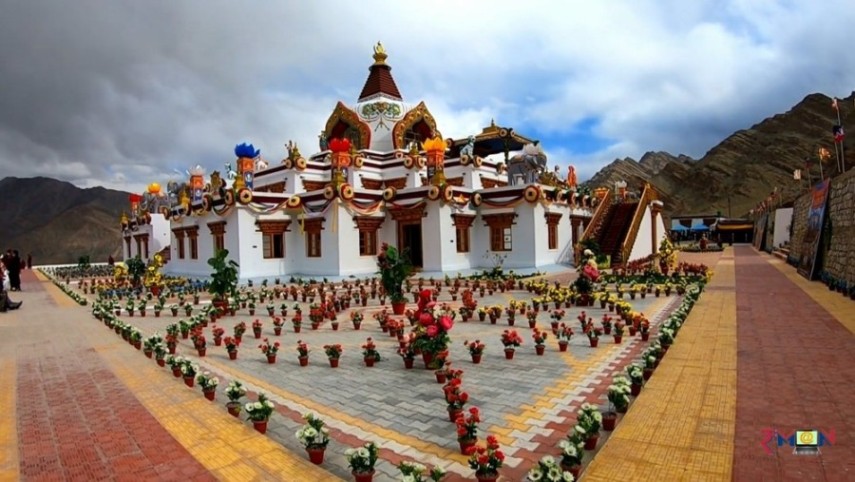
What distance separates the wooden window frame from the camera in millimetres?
25395

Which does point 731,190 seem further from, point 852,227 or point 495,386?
point 495,386

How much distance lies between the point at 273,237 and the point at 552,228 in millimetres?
14546

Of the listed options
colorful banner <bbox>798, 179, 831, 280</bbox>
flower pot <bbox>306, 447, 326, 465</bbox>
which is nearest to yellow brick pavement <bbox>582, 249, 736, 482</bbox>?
flower pot <bbox>306, 447, 326, 465</bbox>

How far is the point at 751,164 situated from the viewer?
9606 centimetres

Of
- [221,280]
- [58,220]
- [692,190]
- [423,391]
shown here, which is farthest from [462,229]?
[58,220]

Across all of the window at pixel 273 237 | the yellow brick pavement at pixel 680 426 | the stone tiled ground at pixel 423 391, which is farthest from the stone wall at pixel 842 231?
the window at pixel 273 237

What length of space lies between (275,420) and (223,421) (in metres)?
0.56

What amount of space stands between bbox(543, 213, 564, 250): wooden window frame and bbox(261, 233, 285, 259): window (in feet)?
44.4

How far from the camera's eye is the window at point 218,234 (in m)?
24.1

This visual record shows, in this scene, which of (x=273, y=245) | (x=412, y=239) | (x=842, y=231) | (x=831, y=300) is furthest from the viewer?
(x=412, y=239)

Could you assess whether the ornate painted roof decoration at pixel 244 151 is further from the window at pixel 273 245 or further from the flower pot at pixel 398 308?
the flower pot at pixel 398 308

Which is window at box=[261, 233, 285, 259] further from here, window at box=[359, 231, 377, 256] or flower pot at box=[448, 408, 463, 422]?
flower pot at box=[448, 408, 463, 422]

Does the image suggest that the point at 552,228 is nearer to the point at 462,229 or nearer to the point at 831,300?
the point at 462,229

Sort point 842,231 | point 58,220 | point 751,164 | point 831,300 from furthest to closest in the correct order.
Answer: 1. point 58,220
2. point 751,164
3. point 842,231
4. point 831,300
